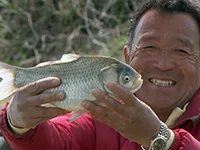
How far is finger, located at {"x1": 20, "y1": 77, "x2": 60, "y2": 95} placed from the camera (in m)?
2.09

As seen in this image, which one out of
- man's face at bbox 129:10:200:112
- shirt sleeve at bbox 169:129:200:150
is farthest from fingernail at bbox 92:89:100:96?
man's face at bbox 129:10:200:112

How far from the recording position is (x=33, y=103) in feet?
6.95

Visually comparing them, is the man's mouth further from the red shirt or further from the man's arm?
the man's arm

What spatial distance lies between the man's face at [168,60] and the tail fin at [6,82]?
0.65m

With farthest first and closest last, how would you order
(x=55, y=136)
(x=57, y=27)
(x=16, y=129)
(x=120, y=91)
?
(x=57, y=27) → (x=55, y=136) → (x=16, y=129) → (x=120, y=91)

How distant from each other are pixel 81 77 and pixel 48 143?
0.55m

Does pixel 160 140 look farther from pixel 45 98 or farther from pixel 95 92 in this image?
pixel 45 98

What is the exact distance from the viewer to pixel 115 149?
102 inches

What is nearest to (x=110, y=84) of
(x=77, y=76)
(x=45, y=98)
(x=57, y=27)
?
(x=77, y=76)

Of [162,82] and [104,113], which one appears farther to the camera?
[162,82]

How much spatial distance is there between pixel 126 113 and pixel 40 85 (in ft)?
1.13

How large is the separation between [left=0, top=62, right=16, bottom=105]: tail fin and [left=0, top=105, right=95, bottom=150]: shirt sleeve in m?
0.12

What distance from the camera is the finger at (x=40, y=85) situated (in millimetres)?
2086

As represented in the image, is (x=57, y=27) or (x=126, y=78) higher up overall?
(x=126, y=78)
